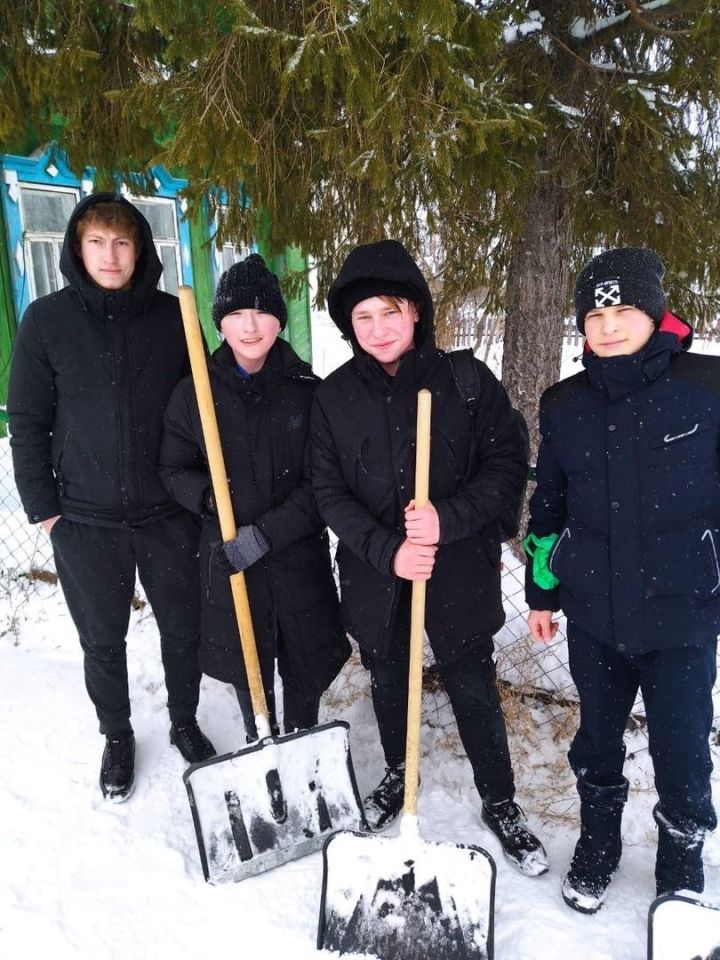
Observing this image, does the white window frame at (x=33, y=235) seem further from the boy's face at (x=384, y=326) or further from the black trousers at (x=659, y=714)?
the black trousers at (x=659, y=714)

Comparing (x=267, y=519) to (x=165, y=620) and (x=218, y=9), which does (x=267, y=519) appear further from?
(x=218, y=9)

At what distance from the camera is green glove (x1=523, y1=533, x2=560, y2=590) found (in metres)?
2.14

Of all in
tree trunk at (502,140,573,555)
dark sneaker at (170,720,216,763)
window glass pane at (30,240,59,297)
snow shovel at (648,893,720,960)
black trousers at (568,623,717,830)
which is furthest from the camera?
window glass pane at (30,240,59,297)

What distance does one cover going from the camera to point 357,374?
7.34 ft

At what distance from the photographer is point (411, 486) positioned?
7.16ft

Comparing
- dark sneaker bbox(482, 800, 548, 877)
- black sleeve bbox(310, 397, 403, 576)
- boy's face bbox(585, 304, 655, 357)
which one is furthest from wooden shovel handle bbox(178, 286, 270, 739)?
boy's face bbox(585, 304, 655, 357)

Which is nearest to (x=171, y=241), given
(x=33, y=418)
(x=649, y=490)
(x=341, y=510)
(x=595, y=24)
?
(x=595, y=24)

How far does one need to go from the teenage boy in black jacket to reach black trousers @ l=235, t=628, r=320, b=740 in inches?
16.8

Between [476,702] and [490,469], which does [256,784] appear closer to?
[476,702]

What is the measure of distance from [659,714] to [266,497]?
142 cm

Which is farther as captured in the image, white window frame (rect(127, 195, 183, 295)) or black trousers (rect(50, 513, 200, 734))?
white window frame (rect(127, 195, 183, 295))

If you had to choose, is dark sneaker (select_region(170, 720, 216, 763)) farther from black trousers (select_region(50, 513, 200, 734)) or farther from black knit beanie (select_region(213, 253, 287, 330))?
black knit beanie (select_region(213, 253, 287, 330))

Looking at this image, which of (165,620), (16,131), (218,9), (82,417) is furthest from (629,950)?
(16,131)

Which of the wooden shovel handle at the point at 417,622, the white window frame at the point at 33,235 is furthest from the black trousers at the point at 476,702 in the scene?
the white window frame at the point at 33,235
